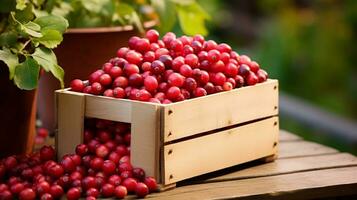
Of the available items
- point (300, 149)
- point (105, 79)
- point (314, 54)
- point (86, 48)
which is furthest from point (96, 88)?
point (314, 54)

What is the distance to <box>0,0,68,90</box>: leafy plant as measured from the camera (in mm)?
1763

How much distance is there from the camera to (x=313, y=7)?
4887 millimetres

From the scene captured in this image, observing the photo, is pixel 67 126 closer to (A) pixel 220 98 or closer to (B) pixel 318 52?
(A) pixel 220 98

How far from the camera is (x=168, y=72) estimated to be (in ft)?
6.07

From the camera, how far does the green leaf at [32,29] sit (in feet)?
5.78

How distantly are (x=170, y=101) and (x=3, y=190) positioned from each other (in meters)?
0.40

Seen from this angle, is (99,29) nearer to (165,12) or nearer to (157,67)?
(165,12)

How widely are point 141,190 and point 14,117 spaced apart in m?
0.45

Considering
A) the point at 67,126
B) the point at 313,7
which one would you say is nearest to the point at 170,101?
the point at 67,126

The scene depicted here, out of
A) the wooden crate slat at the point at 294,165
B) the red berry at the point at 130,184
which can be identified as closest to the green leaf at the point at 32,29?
the red berry at the point at 130,184

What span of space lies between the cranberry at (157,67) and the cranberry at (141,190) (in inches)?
10.4

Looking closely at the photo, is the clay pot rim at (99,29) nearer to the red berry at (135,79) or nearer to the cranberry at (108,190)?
the red berry at (135,79)

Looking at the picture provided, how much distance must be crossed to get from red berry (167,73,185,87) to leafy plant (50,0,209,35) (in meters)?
0.46

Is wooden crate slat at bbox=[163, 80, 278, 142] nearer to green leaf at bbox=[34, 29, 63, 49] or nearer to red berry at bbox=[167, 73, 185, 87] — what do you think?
red berry at bbox=[167, 73, 185, 87]
